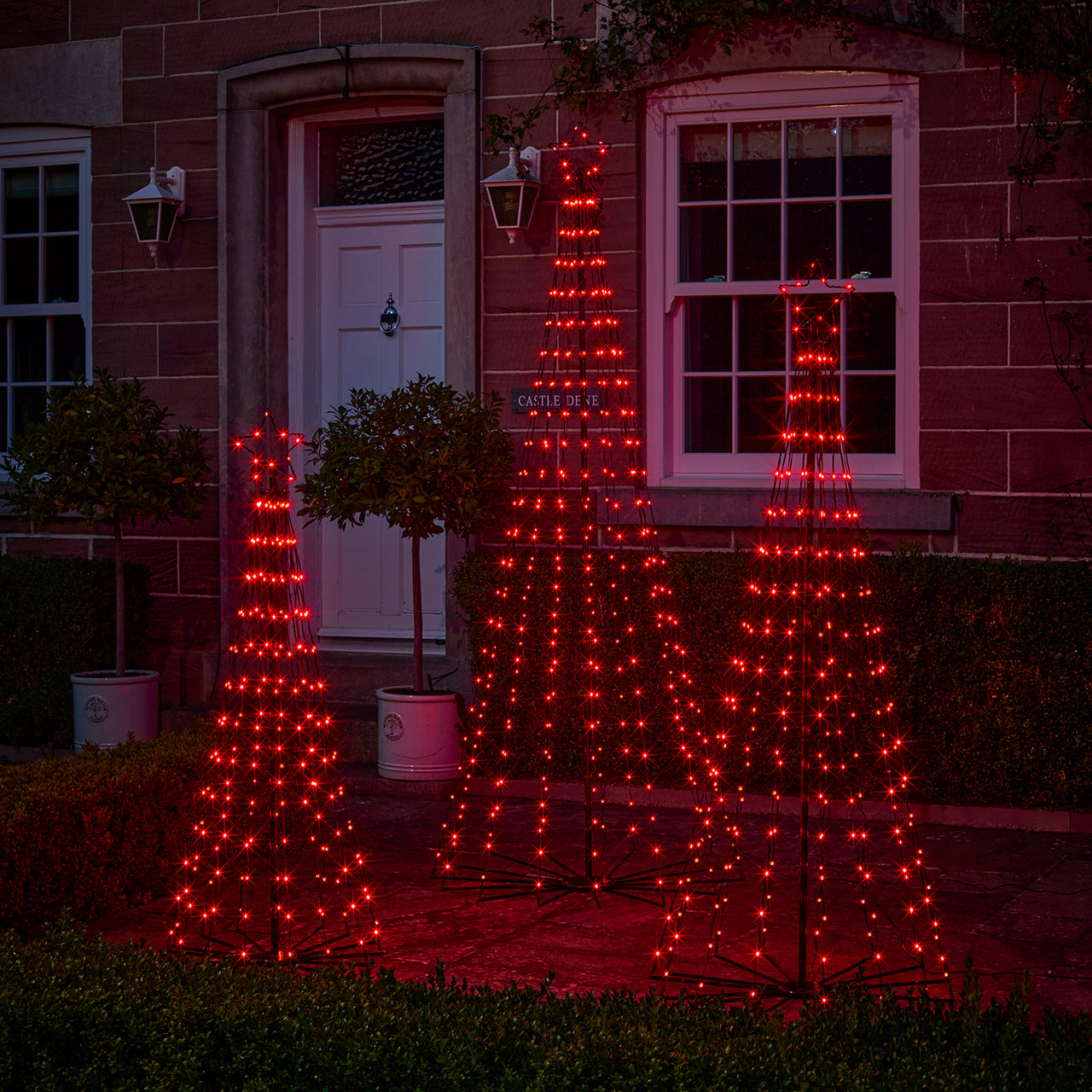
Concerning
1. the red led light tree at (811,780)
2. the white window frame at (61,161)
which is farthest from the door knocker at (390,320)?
the red led light tree at (811,780)

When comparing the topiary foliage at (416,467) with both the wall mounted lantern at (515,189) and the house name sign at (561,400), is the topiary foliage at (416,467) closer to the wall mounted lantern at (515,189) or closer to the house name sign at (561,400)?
the house name sign at (561,400)

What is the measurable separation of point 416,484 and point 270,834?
2654 mm

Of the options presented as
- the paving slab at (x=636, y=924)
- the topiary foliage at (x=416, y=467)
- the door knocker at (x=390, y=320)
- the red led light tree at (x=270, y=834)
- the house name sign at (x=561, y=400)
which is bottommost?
the paving slab at (x=636, y=924)

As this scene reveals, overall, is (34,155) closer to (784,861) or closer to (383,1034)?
(784,861)

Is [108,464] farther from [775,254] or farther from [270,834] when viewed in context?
[775,254]

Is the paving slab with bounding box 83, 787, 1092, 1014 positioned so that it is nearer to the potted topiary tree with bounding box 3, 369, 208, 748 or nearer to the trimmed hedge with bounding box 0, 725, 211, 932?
the trimmed hedge with bounding box 0, 725, 211, 932

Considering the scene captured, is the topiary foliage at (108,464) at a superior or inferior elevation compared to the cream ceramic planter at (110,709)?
superior

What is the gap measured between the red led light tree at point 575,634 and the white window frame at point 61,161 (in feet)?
10.2

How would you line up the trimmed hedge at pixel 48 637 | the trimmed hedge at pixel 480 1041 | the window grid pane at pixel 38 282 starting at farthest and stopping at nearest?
1. the window grid pane at pixel 38 282
2. the trimmed hedge at pixel 48 637
3. the trimmed hedge at pixel 480 1041

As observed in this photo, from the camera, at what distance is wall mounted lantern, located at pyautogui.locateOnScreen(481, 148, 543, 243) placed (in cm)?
810

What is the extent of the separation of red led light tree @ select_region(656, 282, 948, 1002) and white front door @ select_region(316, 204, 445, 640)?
210 centimetres

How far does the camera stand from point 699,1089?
2990 mm

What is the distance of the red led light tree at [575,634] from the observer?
647cm

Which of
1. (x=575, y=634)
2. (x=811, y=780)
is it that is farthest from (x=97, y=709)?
(x=811, y=780)
